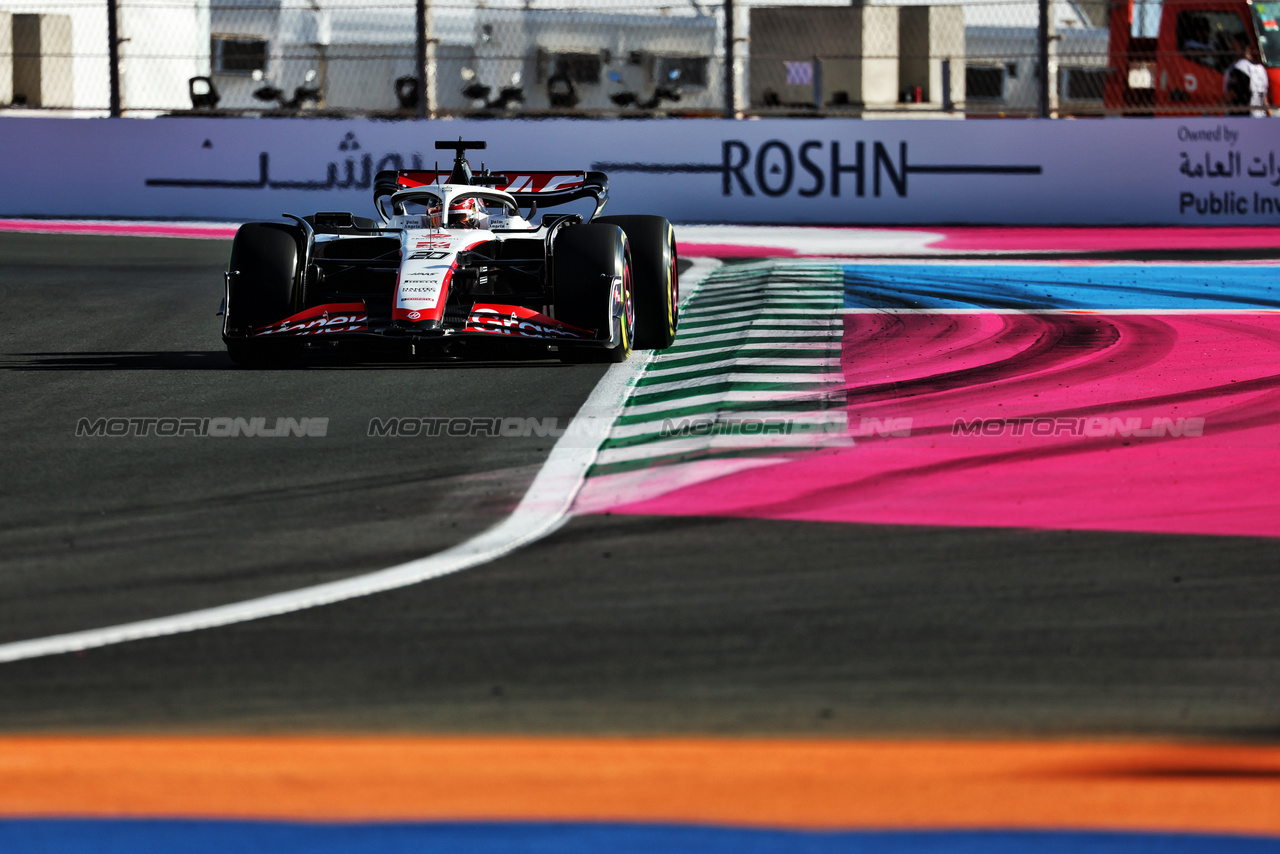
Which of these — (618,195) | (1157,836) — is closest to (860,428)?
(1157,836)

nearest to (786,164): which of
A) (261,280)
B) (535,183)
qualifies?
(535,183)

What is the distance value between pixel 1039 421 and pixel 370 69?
13546 millimetres

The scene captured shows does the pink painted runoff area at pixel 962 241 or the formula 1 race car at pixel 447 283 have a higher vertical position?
the pink painted runoff area at pixel 962 241

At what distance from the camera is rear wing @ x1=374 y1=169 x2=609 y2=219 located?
8.80 m

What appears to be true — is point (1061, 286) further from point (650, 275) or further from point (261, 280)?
point (261, 280)

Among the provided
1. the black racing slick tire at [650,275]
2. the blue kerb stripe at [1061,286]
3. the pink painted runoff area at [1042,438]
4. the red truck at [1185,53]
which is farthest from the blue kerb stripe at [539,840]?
the red truck at [1185,53]

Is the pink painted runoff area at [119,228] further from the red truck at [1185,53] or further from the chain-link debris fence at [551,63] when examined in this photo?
the red truck at [1185,53]

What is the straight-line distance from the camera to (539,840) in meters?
2.70

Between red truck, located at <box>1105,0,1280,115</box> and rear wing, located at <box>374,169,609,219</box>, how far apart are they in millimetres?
10407

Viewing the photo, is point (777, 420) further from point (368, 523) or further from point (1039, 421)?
point (368, 523)

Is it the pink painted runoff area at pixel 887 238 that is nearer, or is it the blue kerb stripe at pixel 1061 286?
the blue kerb stripe at pixel 1061 286

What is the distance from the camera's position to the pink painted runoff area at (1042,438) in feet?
16.6

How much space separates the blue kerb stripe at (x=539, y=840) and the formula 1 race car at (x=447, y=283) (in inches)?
192

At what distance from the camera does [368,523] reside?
15.9 ft
